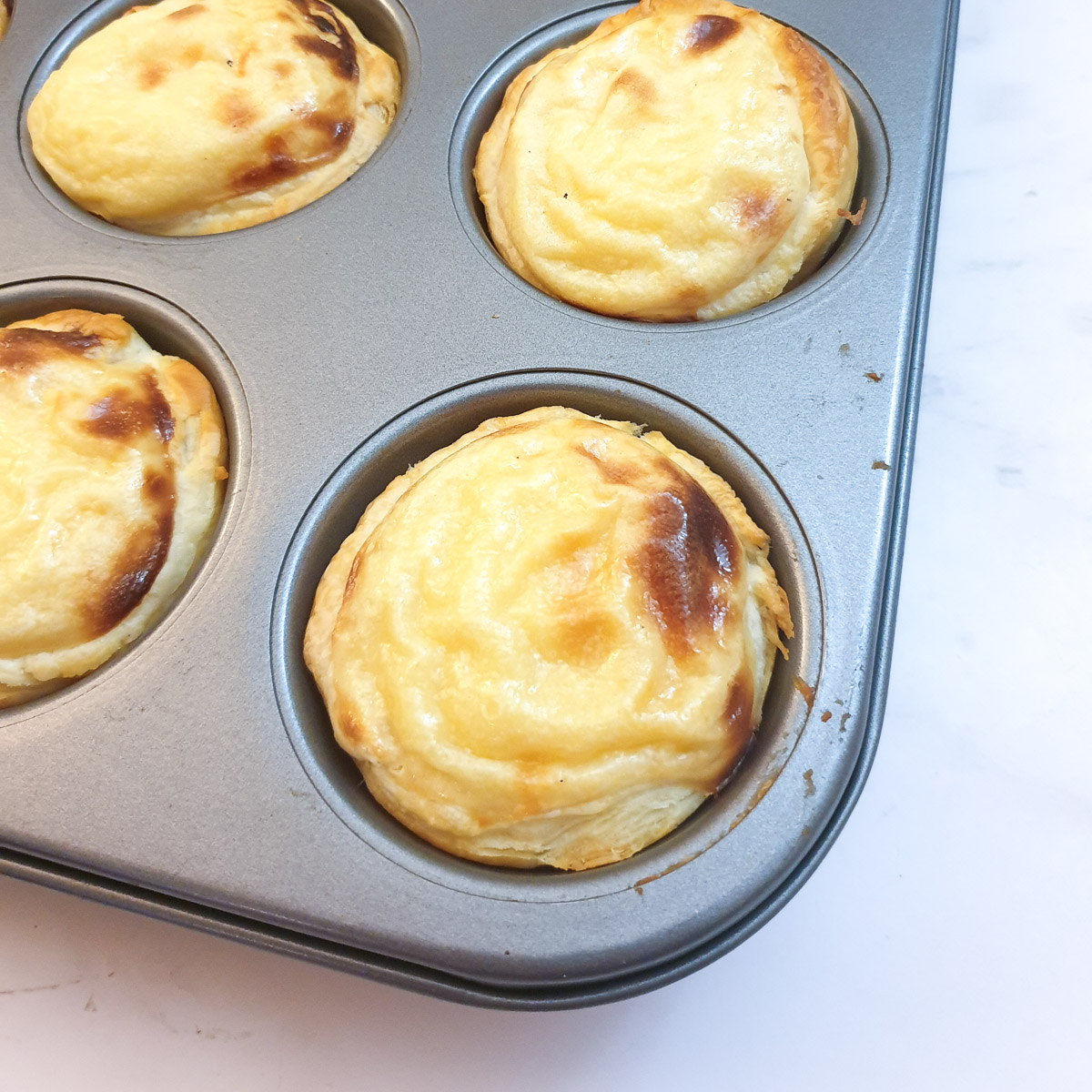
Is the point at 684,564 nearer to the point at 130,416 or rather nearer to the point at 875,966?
the point at 875,966

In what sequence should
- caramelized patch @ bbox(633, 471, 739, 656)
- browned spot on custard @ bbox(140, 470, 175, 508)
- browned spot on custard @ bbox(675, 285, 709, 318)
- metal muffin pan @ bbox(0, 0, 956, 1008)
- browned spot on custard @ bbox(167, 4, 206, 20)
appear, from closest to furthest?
metal muffin pan @ bbox(0, 0, 956, 1008) < caramelized patch @ bbox(633, 471, 739, 656) < browned spot on custard @ bbox(140, 470, 175, 508) < browned spot on custard @ bbox(675, 285, 709, 318) < browned spot on custard @ bbox(167, 4, 206, 20)

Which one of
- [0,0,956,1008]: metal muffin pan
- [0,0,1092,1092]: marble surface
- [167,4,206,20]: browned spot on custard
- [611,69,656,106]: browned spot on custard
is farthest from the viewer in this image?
[167,4,206,20]: browned spot on custard

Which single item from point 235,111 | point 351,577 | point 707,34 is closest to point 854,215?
point 707,34

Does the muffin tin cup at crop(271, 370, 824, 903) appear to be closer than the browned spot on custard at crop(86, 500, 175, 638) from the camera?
Yes

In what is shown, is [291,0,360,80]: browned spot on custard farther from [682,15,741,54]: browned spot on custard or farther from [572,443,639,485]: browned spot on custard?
[572,443,639,485]: browned spot on custard

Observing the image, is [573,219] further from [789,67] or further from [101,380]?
[101,380]

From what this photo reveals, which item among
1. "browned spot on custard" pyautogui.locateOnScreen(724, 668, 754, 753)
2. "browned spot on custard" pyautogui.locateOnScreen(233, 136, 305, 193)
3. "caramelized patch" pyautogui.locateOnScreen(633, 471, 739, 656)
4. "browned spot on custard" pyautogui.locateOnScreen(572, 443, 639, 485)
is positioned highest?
"browned spot on custard" pyautogui.locateOnScreen(233, 136, 305, 193)

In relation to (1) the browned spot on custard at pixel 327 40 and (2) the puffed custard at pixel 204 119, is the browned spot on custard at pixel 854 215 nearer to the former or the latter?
(2) the puffed custard at pixel 204 119

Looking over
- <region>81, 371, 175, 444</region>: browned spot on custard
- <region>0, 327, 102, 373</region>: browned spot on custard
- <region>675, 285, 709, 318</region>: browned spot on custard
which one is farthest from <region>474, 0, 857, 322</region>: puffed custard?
<region>0, 327, 102, 373</region>: browned spot on custard
